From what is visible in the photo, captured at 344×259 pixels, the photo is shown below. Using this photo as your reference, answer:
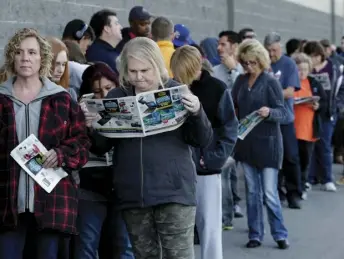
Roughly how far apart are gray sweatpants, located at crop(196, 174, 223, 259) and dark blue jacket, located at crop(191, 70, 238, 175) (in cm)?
8

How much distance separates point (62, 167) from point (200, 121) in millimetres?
832

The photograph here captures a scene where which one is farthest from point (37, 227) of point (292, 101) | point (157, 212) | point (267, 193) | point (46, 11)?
point (292, 101)

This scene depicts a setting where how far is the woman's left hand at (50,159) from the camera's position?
508cm

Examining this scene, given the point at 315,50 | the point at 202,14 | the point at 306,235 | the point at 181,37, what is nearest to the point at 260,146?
the point at 306,235

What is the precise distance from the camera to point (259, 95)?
27.3ft

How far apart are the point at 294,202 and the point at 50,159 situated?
233 inches

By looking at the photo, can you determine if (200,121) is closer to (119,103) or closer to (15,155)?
(119,103)

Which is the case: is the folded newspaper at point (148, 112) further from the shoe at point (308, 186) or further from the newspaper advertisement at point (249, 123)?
the shoe at point (308, 186)

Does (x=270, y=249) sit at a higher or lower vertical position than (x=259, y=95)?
lower

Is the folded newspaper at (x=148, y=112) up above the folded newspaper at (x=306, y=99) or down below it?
below

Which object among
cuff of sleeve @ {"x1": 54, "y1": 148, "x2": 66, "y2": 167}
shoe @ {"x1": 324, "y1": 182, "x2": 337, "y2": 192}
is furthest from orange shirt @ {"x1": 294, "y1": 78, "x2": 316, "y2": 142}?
cuff of sleeve @ {"x1": 54, "y1": 148, "x2": 66, "y2": 167}

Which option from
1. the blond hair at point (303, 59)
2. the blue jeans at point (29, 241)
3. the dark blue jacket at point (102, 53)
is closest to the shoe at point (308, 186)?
the blond hair at point (303, 59)

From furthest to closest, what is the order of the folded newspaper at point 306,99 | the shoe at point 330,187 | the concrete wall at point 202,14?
the shoe at point 330,187 < the folded newspaper at point 306,99 < the concrete wall at point 202,14

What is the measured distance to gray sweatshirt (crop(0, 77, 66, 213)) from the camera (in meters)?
5.02
